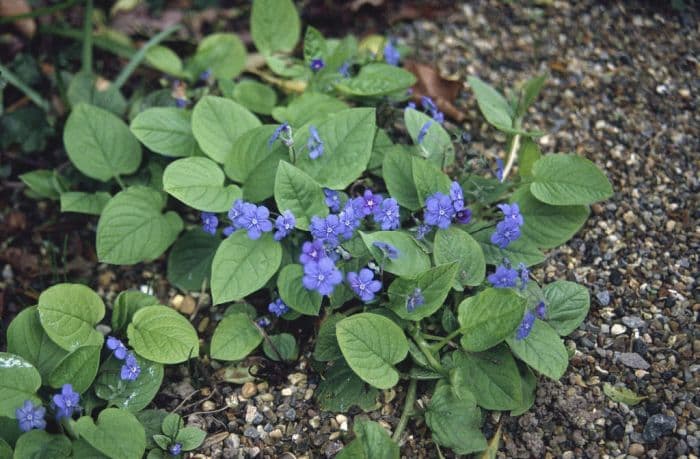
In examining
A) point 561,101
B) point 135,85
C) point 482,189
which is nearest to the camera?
point 482,189

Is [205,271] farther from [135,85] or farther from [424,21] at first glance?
[424,21]

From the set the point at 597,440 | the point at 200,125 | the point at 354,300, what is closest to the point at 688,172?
the point at 597,440

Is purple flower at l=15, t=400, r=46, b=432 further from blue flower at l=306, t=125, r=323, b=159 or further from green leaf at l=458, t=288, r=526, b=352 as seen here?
green leaf at l=458, t=288, r=526, b=352

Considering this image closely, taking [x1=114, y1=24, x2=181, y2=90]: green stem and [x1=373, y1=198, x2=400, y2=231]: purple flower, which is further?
[x1=114, y1=24, x2=181, y2=90]: green stem

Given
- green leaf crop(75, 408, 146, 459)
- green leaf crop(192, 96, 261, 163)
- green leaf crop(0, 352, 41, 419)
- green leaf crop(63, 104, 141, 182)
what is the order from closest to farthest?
1. green leaf crop(75, 408, 146, 459)
2. green leaf crop(0, 352, 41, 419)
3. green leaf crop(192, 96, 261, 163)
4. green leaf crop(63, 104, 141, 182)

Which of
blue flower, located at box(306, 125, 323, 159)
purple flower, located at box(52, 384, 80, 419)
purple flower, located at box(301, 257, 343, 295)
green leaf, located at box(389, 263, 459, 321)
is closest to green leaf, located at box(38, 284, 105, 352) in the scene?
purple flower, located at box(52, 384, 80, 419)

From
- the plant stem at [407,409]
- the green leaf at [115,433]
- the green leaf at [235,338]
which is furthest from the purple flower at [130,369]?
the plant stem at [407,409]
